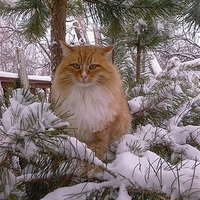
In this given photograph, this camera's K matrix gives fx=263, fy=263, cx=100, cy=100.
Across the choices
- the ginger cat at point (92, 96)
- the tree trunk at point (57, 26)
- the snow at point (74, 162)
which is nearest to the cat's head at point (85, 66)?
the ginger cat at point (92, 96)

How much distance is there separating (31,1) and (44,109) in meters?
0.97

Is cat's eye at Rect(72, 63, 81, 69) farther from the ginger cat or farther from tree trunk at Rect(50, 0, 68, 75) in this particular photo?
tree trunk at Rect(50, 0, 68, 75)

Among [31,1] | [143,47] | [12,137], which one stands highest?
[31,1]

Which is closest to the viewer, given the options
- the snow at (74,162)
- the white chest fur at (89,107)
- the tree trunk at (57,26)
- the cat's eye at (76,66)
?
the snow at (74,162)

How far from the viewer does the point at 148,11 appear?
1.12 m

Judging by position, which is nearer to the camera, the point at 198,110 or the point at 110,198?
the point at 110,198

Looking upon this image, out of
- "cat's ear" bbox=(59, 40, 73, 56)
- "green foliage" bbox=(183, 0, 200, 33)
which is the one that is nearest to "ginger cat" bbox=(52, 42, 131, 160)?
"cat's ear" bbox=(59, 40, 73, 56)

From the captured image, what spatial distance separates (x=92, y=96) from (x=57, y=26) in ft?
1.42

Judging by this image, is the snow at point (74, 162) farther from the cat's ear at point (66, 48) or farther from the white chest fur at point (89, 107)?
the cat's ear at point (66, 48)

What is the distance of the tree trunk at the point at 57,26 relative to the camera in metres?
1.05

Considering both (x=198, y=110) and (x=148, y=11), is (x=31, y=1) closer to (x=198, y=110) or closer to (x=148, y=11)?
(x=148, y=11)

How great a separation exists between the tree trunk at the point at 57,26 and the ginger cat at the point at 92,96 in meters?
0.22

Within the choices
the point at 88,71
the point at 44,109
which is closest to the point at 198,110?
the point at 88,71

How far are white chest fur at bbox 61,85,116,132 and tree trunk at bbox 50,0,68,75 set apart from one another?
0.36m
